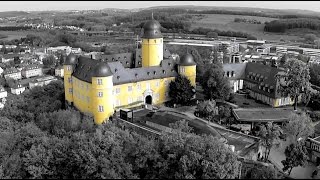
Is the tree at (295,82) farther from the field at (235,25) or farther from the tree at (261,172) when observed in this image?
the field at (235,25)

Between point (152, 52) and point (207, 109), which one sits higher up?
point (152, 52)

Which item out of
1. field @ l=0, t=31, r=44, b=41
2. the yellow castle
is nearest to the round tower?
the yellow castle

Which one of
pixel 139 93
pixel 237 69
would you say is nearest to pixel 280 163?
pixel 139 93

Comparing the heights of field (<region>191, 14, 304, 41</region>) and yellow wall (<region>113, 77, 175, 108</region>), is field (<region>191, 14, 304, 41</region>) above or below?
above

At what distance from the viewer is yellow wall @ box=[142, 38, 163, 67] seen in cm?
4844

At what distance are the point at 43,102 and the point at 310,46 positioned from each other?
270ft


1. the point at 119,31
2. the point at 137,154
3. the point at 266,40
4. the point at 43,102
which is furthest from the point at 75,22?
the point at 137,154

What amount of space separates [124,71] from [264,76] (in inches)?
682

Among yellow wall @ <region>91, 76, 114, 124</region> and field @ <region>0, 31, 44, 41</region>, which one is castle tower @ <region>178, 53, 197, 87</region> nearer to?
yellow wall @ <region>91, 76, 114, 124</region>

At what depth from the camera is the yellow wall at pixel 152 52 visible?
1907 inches

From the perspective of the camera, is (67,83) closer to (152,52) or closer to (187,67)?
(152,52)

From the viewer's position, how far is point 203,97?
162 ft

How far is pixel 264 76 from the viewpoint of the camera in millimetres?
48312

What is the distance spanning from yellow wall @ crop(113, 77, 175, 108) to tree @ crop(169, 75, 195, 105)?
1.31 meters
